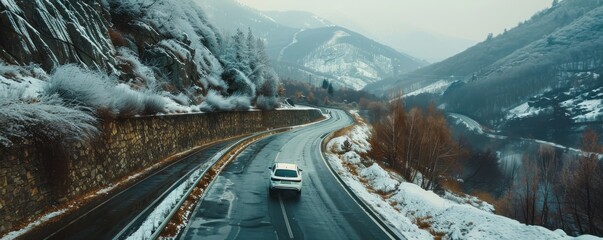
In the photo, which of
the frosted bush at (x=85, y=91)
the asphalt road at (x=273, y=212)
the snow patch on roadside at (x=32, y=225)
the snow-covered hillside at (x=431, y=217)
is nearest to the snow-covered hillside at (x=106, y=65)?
the frosted bush at (x=85, y=91)

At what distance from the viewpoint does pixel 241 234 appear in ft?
43.3

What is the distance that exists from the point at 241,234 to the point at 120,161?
1005cm

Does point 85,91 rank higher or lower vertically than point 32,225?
higher

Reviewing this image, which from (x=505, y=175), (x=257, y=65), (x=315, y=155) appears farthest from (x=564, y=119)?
(x=315, y=155)

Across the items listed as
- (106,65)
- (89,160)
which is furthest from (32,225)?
(106,65)

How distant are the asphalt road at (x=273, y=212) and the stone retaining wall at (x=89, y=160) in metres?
4.86

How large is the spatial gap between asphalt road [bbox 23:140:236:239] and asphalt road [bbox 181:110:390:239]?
2.11m

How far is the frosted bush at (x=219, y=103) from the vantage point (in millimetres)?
39203

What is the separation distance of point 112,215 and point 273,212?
20.5 ft

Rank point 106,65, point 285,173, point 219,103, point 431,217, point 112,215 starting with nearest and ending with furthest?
point 112,215, point 431,217, point 285,173, point 106,65, point 219,103

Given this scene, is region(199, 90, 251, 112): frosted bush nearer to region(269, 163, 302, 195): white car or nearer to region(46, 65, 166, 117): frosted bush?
region(46, 65, 166, 117): frosted bush

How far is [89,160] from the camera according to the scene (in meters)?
16.3

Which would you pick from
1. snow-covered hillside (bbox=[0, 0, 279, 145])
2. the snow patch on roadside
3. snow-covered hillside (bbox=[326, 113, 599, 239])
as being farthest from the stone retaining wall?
snow-covered hillside (bbox=[326, 113, 599, 239])

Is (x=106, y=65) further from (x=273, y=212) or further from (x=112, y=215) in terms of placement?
(x=273, y=212)
